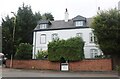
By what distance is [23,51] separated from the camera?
4197 cm

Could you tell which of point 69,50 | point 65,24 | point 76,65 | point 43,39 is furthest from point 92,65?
point 43,39

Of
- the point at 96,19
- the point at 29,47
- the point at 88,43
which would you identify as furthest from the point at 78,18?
the point at 96,19

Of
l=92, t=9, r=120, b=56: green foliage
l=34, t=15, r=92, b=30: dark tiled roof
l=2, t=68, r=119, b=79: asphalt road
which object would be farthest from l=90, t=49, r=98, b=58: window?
l=2, t=68, r=119, b=79: asphalt road

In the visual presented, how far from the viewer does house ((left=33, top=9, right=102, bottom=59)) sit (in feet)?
161

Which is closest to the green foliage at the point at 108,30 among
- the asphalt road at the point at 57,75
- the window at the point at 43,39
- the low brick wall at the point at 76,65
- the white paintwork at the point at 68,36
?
the low brick wall at the point at 76,65

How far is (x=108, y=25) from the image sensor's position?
33750 mm

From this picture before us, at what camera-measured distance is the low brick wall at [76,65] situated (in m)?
35.8

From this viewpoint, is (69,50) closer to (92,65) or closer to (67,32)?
(92,65)

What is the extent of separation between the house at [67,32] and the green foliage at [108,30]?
43.7 feet

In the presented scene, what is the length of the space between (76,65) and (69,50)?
2383 mm

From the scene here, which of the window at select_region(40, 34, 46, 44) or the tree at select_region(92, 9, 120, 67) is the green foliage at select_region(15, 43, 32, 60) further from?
the tree at select_region(92, 9, 120, 67)

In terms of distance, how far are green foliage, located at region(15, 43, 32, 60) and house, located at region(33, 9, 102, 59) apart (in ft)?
24.9

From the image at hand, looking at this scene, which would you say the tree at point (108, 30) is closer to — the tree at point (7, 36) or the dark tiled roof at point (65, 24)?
the dark tiled roof at point (65, 24)

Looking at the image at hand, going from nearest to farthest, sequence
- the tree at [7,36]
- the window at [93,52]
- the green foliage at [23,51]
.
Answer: the green foliage at [23,51], the window at [93,52], the tree at [7,36]
